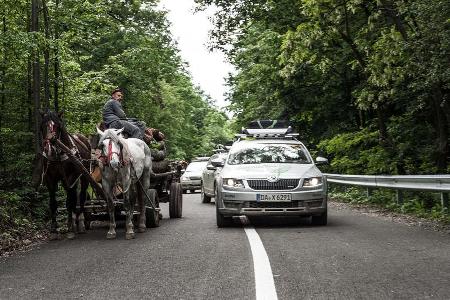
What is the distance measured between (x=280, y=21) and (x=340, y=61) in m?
2.80

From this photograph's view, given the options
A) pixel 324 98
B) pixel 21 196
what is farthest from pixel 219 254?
pixel 324 98

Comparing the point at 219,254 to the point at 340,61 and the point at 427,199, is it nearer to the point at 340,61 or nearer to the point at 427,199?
the point at 427,199

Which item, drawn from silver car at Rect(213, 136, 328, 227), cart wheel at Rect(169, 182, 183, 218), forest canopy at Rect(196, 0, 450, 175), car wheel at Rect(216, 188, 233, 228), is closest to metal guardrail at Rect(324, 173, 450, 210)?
forest canopy at Rect(196, 0, 450, 175)

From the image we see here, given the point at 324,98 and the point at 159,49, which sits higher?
the point at 159,49

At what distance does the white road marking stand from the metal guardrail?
409 cm

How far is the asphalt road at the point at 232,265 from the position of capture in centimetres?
559

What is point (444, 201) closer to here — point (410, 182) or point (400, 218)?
point (400, 218)

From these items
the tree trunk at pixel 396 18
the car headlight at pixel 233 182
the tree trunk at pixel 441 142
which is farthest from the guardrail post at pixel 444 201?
the tree trunk at pixel 396 18

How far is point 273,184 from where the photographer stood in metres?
11.2

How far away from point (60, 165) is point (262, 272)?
513 centimetres

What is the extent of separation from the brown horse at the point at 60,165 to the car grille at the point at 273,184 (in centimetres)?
305

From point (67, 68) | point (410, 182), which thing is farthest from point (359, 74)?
point (67, 68)

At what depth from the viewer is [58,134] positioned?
33.4ft

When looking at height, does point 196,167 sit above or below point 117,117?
above
